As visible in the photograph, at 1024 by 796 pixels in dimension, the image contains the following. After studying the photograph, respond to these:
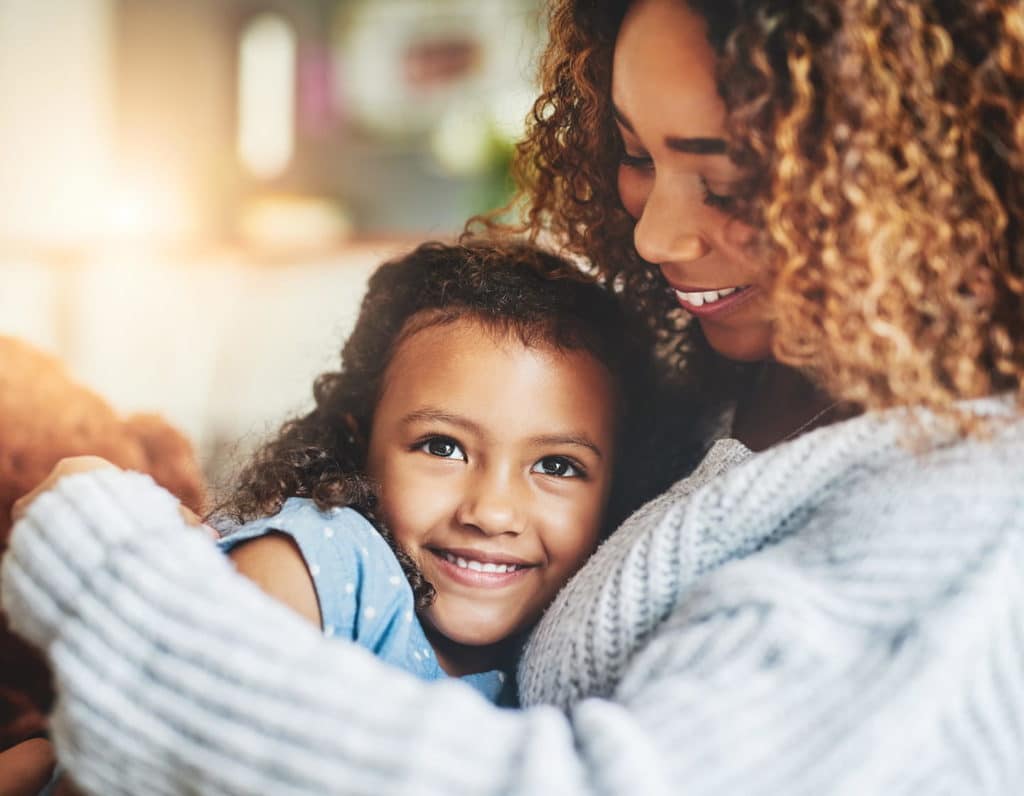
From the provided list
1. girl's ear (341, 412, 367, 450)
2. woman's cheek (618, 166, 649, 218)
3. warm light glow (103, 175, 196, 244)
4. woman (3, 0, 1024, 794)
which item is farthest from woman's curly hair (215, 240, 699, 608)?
warm light glow (103, 175, 196, 244)

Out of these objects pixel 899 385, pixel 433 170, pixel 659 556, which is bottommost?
pixel 433 170

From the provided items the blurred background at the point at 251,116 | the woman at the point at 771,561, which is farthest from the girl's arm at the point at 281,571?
the blurred background at the point at 251,116

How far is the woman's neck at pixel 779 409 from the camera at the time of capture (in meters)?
0.76

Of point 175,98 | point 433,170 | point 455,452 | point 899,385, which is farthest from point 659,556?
point 175,98

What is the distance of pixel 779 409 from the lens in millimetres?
841

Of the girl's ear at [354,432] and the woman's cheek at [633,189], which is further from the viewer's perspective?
the girl's ear at [354,432]

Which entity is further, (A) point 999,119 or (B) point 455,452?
(B) point 455,452

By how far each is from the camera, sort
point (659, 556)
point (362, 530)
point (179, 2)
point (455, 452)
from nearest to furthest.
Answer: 1. point (659, 556)
2. point (362, 530)
3. point (455, 452)
4. point (179, 2)

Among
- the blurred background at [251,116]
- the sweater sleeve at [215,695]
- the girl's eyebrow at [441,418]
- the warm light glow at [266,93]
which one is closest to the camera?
the sweater sleeve at [215,695]

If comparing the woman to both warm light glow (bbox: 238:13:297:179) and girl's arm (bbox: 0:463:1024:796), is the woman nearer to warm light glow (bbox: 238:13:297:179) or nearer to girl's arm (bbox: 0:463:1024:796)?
girl's arm (bbox: 0:463:1024:796)

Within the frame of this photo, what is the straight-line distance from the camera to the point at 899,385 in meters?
0.59

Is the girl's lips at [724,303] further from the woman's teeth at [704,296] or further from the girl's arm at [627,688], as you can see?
the girl's arm at [627,688]

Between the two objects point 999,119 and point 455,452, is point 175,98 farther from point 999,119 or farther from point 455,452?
point 999,119

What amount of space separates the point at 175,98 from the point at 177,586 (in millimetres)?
3377
